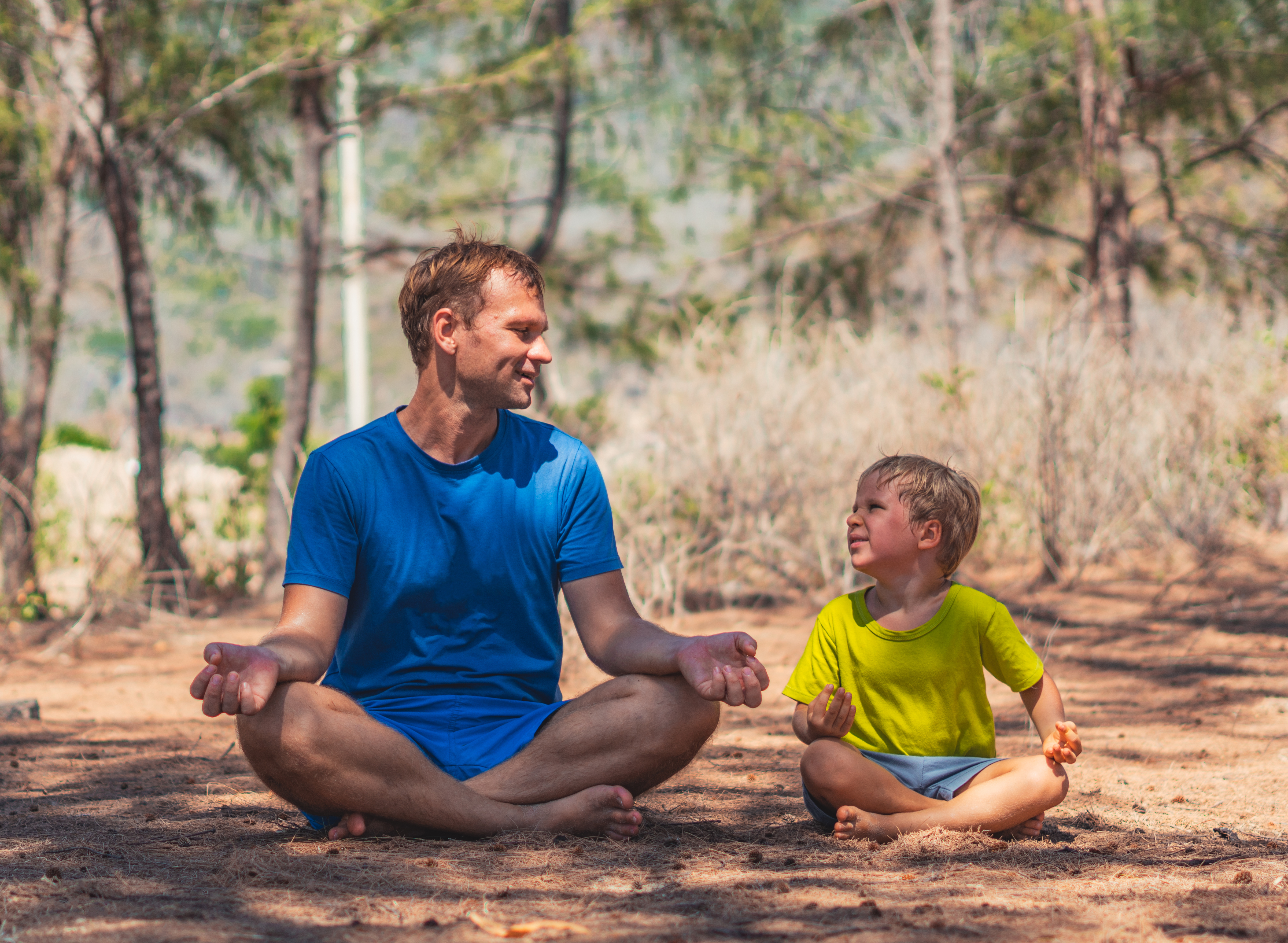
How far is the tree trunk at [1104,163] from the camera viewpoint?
997 cm

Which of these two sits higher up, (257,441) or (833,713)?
(257,441)

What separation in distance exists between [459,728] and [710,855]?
63 centimetres

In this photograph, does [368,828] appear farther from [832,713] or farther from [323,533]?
[832,713]

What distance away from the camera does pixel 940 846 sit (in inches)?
106

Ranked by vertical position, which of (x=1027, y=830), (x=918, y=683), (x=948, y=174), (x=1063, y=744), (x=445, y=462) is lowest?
→ (x=1027, y=830)

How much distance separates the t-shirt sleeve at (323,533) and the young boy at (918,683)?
3.42 feet

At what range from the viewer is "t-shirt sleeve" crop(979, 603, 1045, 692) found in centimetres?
273

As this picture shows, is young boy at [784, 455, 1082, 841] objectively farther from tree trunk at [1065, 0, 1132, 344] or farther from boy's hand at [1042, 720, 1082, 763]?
tree trunk at [1065, 0, 1132, 344]

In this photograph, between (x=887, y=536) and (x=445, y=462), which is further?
(x=445, y=462)

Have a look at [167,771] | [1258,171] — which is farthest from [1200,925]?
[1258,171]

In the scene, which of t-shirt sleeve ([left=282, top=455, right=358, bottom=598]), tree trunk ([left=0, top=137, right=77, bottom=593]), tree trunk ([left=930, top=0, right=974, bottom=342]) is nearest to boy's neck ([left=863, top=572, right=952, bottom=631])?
t-shirt sleeve ([left=282, top=455, right=358, bottom=598])

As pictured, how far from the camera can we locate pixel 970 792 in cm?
276

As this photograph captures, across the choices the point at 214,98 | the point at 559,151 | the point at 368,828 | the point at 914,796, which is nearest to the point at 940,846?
the point at 914,796

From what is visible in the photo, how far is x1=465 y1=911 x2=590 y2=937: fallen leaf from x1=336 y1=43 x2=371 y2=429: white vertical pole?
261 inches
